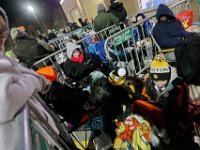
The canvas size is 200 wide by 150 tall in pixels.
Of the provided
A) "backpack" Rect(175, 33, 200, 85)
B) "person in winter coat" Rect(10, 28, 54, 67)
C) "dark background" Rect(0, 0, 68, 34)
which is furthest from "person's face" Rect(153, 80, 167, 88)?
"dark background" Rect(0, 0, 68, 34)

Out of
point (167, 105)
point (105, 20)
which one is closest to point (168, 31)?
point (167, 105)

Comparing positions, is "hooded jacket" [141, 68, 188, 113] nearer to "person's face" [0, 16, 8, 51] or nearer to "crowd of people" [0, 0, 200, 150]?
"crowd of people" [0, 0, 200, 150]

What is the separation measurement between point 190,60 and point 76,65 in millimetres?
1931

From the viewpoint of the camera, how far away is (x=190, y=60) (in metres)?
2.55

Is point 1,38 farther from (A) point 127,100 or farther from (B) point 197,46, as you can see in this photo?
(B) point 197,46

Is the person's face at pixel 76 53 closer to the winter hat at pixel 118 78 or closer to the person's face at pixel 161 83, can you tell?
the winter hat at pixel 118 78

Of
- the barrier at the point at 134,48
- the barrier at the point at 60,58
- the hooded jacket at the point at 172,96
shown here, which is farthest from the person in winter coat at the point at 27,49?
the hooded jacket at the point at 172,96

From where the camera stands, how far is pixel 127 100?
2.89 meters

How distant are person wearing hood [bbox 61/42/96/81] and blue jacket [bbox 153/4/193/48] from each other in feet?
4.63

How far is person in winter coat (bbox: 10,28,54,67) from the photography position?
357 centimetres

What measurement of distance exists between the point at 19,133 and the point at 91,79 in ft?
7.38

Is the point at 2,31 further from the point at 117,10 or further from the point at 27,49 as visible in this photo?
the point at 117,10

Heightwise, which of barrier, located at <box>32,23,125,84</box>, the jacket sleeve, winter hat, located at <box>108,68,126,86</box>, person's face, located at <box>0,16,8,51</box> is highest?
person's face, located at <box>0,16,8,51</box>

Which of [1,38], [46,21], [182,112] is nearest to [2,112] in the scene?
[1,38]
